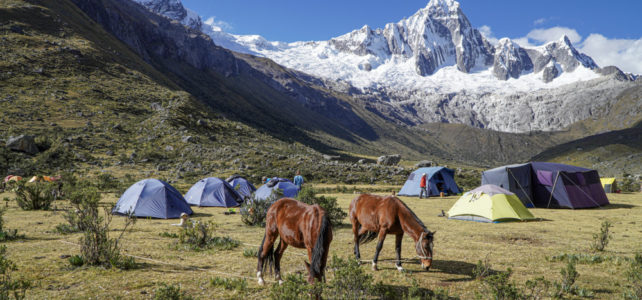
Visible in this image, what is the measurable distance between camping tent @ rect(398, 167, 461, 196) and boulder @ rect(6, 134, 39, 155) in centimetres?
3743

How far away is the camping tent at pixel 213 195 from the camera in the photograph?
21703 mm

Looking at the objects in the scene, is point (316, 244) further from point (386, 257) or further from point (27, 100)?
point (27, 100)

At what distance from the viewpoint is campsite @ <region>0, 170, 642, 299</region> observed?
7172mm

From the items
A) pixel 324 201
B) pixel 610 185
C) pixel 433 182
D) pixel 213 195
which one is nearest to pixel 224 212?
pixel 213 195

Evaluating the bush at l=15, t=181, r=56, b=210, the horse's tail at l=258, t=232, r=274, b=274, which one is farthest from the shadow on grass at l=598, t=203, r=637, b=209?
the bush at l=15, t=181, r=56, b=210

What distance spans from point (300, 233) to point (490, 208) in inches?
551

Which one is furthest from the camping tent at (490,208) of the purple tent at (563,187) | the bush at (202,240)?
the bush at (202,240)

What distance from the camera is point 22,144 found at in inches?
1335

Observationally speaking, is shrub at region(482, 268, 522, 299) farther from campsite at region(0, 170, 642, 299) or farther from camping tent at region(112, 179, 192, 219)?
camping tent at region(112, 179, 192, 219)

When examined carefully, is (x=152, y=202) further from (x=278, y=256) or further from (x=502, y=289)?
(x=502, y=289)

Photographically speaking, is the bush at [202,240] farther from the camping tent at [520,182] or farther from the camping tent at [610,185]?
the camping tent at [610,185]

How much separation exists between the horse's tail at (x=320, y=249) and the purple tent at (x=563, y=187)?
2282 cm

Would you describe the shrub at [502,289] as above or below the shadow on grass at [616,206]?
below

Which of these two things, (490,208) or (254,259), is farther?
(490,208)
